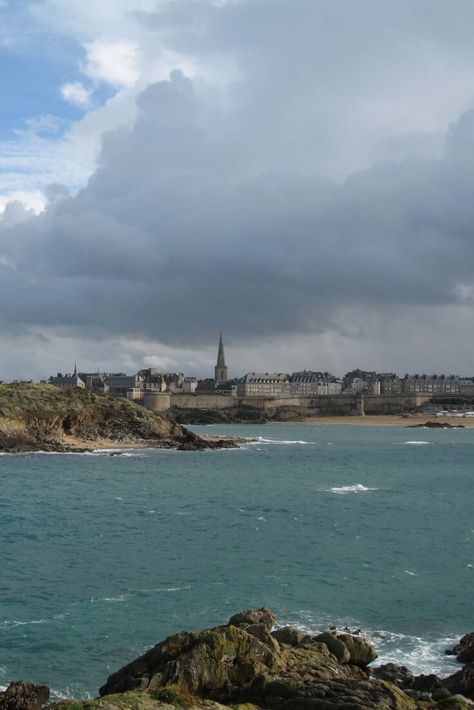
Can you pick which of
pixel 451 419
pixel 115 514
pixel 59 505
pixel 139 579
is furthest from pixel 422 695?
pixel 451 419

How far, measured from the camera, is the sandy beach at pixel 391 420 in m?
153

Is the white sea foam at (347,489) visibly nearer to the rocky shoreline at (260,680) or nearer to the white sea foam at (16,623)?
the white sea foam at (16,623)

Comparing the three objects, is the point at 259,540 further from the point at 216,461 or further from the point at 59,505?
the point at 216,461

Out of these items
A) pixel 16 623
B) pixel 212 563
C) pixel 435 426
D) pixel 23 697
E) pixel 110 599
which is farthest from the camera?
pixel 435 426

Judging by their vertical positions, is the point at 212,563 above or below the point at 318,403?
below

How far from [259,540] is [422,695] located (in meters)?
15.1

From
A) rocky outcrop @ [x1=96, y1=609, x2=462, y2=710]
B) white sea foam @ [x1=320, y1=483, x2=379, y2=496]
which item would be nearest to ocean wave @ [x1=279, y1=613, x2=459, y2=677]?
rocky outcrop @ [x1=96, y1=609, x2=462, y2=710]

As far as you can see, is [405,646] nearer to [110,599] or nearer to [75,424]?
[110,599]

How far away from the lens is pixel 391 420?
164 metres

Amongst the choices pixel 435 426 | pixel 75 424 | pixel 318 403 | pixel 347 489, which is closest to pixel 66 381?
pixel 318 403

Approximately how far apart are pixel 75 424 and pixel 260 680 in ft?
211

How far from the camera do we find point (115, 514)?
113 feet

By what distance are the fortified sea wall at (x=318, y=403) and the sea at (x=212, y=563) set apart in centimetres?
12784

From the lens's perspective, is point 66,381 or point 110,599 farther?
point 66,381
